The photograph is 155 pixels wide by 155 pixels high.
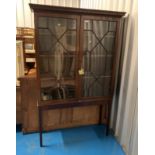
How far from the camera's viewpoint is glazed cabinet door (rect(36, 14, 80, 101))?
5.79 feet

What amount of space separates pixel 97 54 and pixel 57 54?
1.72 ft

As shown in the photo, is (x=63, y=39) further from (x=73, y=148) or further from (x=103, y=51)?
(x=73, y=148)

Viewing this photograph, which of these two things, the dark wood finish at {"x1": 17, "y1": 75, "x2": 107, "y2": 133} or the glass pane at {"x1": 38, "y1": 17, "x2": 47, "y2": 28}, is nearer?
the glass pane at {"x1": 38, "y1": 17, "x2": 47, "y2": 28}

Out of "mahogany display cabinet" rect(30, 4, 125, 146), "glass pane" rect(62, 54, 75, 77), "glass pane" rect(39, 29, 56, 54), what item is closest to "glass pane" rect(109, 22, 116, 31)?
"mahogany display cabinet" rect(30, 4, 125, 146)

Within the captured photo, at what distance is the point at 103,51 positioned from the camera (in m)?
2.05

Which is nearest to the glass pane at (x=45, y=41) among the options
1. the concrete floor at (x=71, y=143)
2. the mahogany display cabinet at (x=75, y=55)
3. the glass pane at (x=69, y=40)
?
the mahogany display cabinet at (x=75, y=55)

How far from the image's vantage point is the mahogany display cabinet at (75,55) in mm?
1772

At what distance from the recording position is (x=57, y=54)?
189 cm

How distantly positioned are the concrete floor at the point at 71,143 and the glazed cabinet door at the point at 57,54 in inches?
25.6

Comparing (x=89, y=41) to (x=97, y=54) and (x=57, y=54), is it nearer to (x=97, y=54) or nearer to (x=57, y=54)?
(x=97, y=54)

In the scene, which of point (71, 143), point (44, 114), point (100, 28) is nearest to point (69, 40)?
point (100, 28)

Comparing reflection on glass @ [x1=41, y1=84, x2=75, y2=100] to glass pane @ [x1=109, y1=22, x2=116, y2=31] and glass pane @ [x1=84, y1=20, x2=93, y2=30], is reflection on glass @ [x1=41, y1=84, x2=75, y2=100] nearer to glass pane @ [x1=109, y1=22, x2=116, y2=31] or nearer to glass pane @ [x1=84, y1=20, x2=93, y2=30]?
glass pane @ [x1=84, y1=20, x2=93, y2=30]
